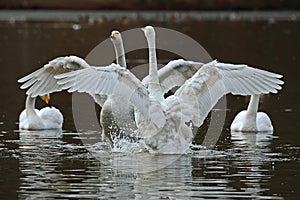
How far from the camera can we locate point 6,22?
2089 inches

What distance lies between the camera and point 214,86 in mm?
13195

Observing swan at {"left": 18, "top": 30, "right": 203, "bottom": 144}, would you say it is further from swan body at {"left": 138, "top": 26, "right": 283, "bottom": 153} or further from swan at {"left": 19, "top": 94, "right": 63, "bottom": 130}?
swan at {"left": 19, "top": 94, "right": 63, "bottom": 130}

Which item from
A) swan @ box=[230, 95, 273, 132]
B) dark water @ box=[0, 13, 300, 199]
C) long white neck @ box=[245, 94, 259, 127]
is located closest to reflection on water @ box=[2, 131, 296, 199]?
dark water @ box=[0, 13, 300, 199]

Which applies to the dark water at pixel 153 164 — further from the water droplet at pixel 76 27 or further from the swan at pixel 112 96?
the water droplet at pixel 76 27

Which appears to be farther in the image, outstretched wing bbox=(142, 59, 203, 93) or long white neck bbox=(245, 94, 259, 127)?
long white neck bbox=(245, 94, 259, 127)

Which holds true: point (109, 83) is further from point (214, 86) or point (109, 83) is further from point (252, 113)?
point (252, 113)

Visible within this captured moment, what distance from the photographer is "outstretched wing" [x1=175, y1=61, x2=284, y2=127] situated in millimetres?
13125

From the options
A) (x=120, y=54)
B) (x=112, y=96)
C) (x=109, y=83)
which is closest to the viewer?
(x=109, y=83)

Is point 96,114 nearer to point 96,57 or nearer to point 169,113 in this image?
point 169,113

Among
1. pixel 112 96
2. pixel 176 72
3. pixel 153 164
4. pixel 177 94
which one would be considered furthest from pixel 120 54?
pixel 153 164

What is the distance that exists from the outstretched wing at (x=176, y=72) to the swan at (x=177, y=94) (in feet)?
3.61

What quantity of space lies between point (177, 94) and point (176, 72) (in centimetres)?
141

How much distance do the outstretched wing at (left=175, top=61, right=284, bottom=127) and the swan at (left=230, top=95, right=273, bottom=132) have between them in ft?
7.31

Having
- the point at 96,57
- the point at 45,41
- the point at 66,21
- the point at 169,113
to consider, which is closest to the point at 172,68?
the point at 169,113
